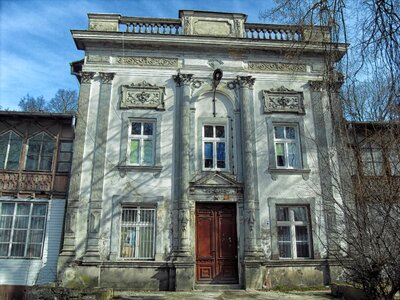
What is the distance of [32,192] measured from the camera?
12219 millimetres

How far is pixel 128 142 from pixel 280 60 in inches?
260

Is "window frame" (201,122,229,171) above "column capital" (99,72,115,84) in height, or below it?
below

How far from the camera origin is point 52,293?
845cm

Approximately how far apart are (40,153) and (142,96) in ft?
13.5

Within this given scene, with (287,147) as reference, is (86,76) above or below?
above

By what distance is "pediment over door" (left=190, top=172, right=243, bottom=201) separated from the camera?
12.3 metres

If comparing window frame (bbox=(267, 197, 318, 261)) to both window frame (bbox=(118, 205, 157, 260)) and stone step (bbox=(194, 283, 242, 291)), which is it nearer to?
stone step (bbox=(194, 283, 242, 291))

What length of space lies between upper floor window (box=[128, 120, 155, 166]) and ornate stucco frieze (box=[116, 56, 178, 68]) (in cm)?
227

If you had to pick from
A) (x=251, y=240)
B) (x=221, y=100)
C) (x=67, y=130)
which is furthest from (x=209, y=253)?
(x=67, y=130)

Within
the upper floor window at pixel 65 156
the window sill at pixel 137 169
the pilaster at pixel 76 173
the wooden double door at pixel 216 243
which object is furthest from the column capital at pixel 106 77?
the wooden double door at pixel 216 243

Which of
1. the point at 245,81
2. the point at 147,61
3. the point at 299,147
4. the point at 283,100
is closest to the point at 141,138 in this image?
the point at 147,61

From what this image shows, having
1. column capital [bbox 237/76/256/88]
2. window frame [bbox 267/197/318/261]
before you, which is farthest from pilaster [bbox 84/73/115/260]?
window frame [bbox 267/197/318/261]

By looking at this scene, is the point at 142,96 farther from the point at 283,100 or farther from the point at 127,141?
the point at 283,100

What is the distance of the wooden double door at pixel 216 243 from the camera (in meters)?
11.8
